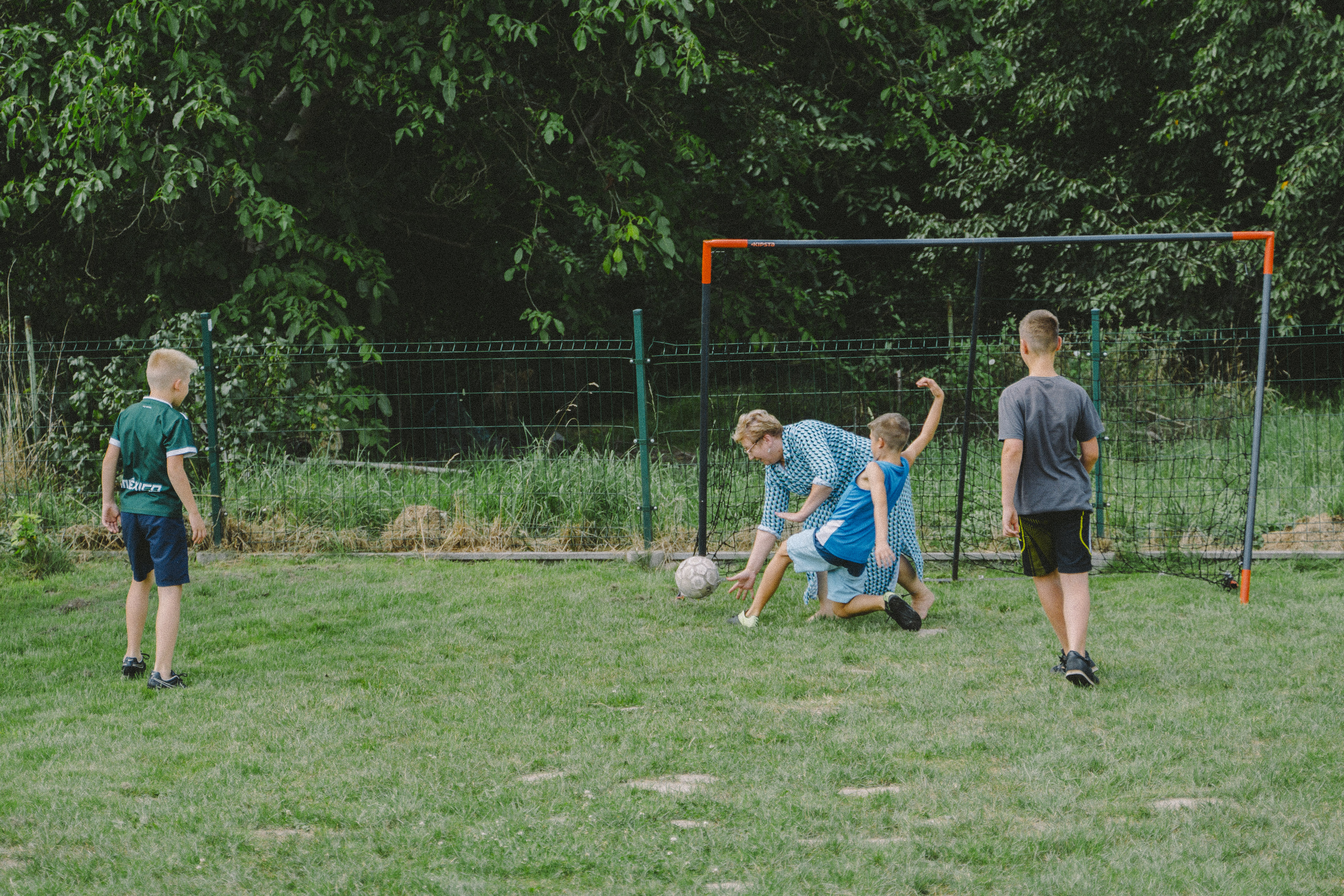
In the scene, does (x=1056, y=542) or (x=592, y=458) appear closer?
(x=1056, y=542)

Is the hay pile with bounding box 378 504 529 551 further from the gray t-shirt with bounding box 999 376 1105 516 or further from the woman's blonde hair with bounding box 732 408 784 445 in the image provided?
the gray t-shirt with bounding box 999 376 1105 516

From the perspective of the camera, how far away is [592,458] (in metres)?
9.41

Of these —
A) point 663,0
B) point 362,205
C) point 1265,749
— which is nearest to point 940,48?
point 663,0

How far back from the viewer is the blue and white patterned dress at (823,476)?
6.46m

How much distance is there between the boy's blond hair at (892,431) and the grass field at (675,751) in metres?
1.04

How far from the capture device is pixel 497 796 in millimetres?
3904

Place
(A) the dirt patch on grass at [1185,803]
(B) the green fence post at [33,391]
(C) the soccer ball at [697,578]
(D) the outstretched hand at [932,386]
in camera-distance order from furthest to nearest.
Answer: (B) the green fence post at [33,391] < (C) the soccer ball at [697,578] < (D) the outstretched hand at [932,386] < (A) the dirt patch on grass at [1185,803]

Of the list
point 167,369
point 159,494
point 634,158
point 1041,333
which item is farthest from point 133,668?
point 634,158

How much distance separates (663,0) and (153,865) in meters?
8.64

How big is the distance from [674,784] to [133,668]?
3.03 m

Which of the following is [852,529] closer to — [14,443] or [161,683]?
[161,683]

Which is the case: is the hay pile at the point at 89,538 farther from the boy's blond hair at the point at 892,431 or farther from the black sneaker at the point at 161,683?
the boy's blond hair at the point at 892,431

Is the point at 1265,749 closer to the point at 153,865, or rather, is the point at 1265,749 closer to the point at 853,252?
the point at 153,865

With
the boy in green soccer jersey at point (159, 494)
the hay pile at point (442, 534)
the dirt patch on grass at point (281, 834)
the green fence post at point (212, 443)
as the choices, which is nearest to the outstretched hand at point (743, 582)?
the hay pile at point (442, 534)
